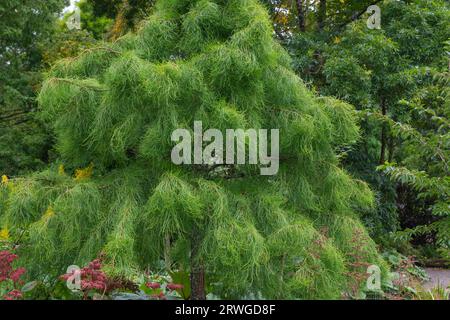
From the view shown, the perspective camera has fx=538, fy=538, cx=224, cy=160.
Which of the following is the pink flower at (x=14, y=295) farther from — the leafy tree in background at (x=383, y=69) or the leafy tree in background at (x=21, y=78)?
the leafy tree in background at (x=21, y=78)

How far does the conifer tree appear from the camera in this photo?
3.25 metres

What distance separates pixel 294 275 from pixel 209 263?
536 millimetres

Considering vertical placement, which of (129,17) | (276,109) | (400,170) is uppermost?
(129,17)

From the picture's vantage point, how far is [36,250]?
3.52 m

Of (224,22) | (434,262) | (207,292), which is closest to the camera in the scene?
(224,22)

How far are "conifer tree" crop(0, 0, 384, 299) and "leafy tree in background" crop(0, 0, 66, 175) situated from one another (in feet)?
22.4

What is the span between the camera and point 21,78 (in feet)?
37.1

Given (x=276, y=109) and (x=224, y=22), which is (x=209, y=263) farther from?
(x=224, y=22)

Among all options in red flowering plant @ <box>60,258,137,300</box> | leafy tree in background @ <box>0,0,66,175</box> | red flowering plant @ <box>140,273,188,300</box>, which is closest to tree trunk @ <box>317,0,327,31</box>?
leafy tree in background @ <box>0,0,66,175</box>

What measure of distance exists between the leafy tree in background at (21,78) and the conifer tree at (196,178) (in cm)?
684

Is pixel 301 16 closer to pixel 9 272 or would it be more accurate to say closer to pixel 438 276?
pixel 438 276

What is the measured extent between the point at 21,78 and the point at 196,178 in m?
9.04

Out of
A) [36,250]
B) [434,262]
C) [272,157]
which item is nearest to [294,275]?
[272,157]

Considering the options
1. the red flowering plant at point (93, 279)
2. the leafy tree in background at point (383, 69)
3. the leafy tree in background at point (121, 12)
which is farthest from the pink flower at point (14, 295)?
the leafy tree in background at point (121, 12)
